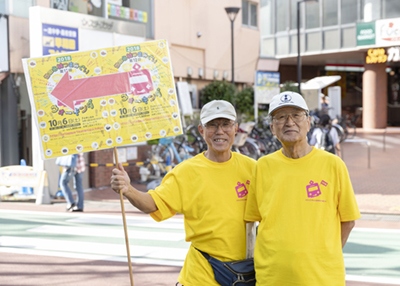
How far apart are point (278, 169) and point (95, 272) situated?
4.33m

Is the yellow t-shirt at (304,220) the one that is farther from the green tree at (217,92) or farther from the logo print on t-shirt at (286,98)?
the green tree at (217,92)

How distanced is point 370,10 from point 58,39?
2663 cm

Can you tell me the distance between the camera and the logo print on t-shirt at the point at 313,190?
277 centimetres

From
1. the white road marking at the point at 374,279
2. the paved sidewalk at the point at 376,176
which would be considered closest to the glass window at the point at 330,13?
the paved sidewalk at the point at 376,176

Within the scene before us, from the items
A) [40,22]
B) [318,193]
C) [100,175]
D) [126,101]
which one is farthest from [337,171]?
[100,175]

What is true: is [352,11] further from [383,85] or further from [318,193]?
[318,193]

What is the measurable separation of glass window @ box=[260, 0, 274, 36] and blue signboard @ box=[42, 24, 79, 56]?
91.4 ft

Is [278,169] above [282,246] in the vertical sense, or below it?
above

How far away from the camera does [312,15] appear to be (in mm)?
37938

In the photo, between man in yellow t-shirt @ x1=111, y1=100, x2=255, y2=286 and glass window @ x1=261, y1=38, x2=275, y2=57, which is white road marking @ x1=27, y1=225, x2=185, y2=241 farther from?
glass window @ x1=261, y1=38, x2=275, y2=57


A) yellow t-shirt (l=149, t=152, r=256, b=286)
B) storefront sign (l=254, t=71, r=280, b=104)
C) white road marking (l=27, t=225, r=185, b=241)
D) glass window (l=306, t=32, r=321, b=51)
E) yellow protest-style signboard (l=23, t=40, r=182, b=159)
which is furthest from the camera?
glass window (l=306, t=32, r=321, b=51)

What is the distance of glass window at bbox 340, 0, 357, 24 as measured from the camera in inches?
1411

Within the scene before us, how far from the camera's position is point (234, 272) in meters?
3.00

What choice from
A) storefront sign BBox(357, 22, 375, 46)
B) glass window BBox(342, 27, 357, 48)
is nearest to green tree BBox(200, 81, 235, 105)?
storefront sign BBox(357, 22, 375, 46)
